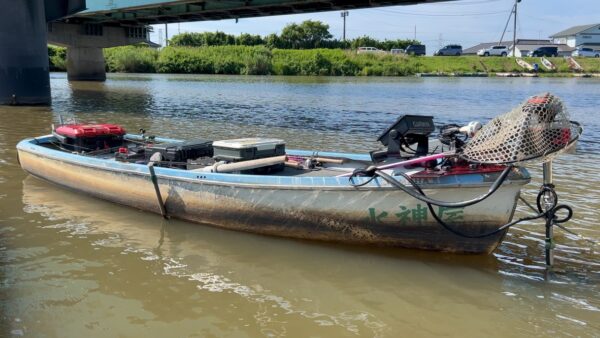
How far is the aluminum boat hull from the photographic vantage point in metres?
6.52

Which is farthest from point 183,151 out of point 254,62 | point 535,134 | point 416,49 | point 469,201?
point 416,49

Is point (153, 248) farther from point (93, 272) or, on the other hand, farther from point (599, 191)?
point (599, 191)

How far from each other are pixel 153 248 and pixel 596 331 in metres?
5.56

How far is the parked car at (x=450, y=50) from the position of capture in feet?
320

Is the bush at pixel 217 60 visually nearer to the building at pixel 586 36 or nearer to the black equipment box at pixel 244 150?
the black equipment box at pixel 244 150

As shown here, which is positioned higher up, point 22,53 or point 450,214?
point 22,53

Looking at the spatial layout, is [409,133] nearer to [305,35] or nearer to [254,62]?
[254,62]

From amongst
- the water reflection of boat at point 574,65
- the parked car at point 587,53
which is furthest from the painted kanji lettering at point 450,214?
the parked car at point 587,53

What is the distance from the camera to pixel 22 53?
1041 inches

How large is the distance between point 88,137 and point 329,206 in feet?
19.9

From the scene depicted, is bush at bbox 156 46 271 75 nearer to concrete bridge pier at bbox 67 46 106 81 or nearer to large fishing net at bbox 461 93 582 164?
concrete bridge pier at bbox 67 46 106 81

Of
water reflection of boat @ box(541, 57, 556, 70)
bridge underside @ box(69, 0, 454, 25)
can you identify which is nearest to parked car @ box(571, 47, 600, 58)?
water reflection of boat @ box(541, 57, 556, 70)

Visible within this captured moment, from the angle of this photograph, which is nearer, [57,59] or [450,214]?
[450,214]

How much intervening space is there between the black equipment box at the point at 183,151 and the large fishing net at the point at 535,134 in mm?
5149
